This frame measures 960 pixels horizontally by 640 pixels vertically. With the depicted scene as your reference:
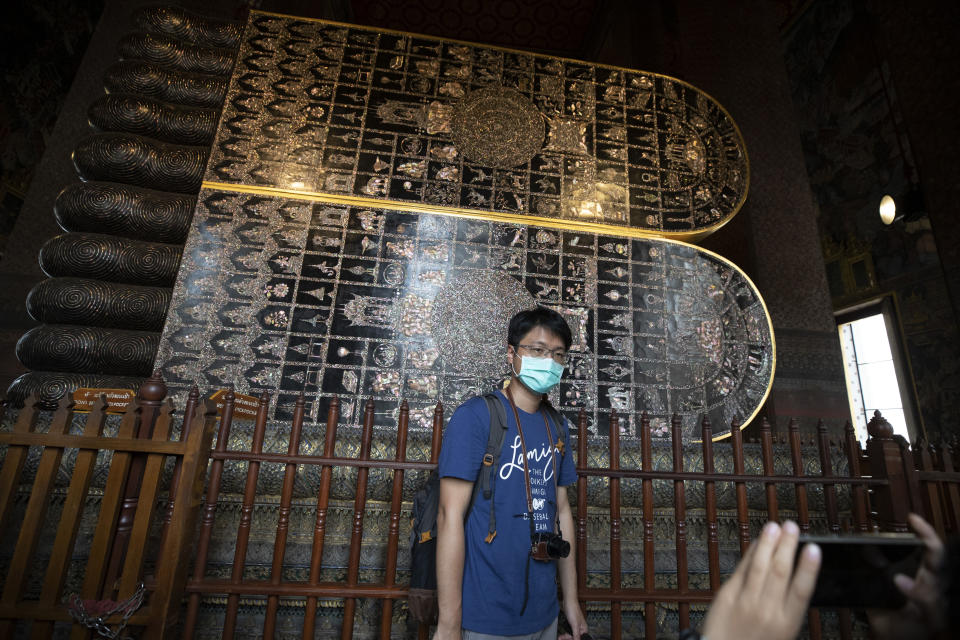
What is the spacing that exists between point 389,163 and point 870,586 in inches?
176

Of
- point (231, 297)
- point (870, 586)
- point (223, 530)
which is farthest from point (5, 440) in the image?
point (870, 586)

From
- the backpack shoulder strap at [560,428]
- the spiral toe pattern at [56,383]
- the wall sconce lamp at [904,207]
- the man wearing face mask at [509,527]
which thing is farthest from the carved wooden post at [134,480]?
the wall sconce lamp at [904,207]

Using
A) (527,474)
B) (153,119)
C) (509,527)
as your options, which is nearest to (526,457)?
(527,474)

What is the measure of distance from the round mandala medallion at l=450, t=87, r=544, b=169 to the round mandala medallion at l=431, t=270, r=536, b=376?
3.97ft

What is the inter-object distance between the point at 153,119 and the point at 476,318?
3.37 metres

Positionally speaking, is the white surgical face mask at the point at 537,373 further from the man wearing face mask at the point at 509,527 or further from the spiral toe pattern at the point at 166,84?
the spiral toe pattern at the point at 166,84

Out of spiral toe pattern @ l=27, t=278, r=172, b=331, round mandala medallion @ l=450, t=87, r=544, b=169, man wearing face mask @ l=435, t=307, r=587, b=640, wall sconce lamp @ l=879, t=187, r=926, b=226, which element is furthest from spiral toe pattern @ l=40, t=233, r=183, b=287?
wall sconce lamp @ l=879, t=187, r=926, b=226

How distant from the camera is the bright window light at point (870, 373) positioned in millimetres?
8133

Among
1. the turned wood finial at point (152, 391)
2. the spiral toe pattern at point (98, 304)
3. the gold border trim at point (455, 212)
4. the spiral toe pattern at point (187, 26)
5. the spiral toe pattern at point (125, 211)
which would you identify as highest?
the spiral toe pattern at point (187, 26)

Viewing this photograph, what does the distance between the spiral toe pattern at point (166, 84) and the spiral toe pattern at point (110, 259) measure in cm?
143

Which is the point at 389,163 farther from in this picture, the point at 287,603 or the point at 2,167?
the point at 2,167

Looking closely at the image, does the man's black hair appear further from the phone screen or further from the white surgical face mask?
the phone screen

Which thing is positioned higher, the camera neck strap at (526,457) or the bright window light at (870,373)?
the bright window light at (870,373)

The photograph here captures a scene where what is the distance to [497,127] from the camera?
4766 millimetres
